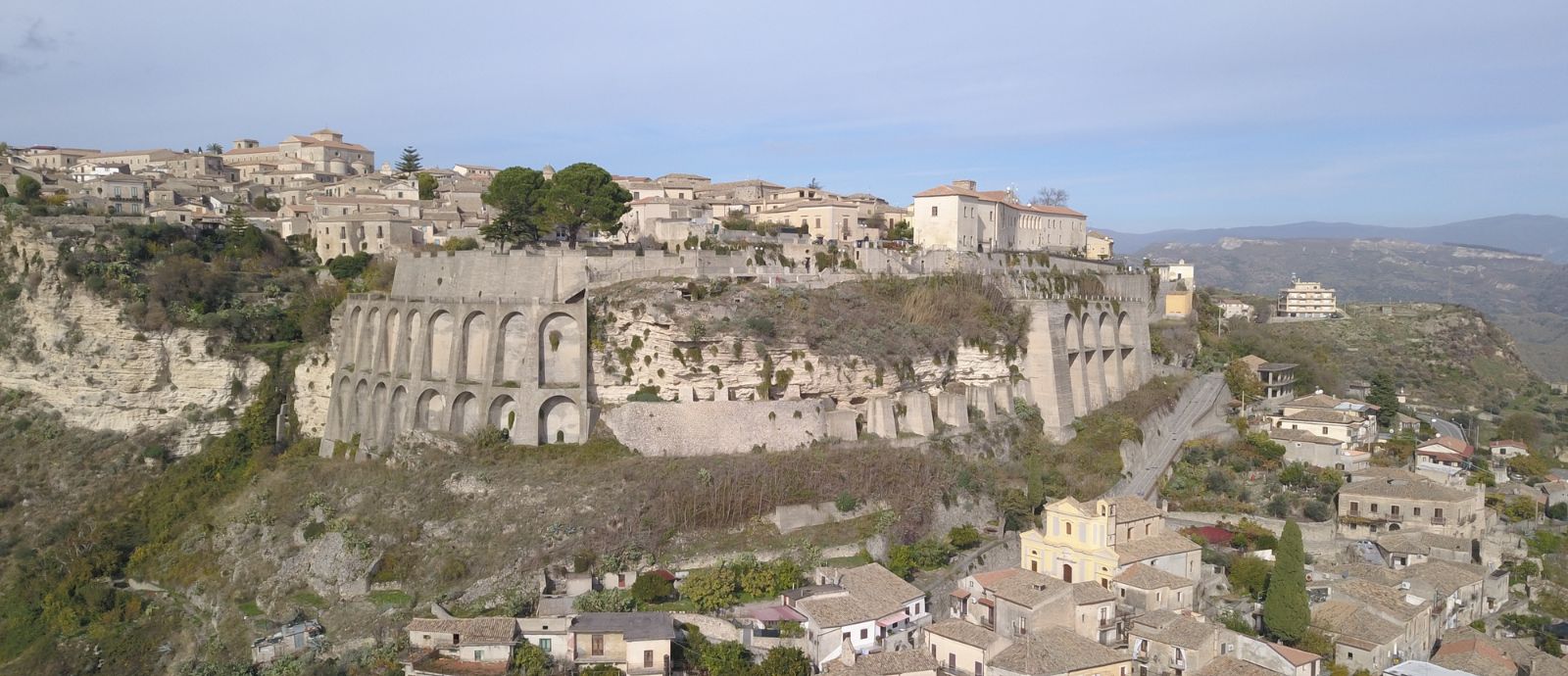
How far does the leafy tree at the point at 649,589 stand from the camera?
93.8 feet

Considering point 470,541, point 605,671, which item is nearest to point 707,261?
point 470,541

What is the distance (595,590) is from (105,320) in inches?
984

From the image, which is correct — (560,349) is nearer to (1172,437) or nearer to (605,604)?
(605,604)

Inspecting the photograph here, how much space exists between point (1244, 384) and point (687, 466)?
29.7 meters

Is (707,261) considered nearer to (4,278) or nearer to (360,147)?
(4,278)

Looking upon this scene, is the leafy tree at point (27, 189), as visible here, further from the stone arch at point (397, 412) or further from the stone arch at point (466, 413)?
the stone arch at point (466, 413)

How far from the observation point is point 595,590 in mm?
28984

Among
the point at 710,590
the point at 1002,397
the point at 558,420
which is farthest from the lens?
the point at 1002,397

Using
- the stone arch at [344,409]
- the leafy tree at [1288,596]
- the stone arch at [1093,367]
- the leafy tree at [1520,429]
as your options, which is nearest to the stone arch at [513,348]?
the stone arch at [344,409]

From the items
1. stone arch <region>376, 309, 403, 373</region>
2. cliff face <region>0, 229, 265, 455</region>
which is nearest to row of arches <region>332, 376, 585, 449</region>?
stone arch <region>376, 309, 403, 373</region>

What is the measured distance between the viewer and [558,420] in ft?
116

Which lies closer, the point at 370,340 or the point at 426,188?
the point at 370,340

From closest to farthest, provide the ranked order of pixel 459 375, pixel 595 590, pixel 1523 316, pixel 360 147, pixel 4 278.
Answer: pixel 595 590 → pixel 459 375 → pixel 4 278 → pixel 360 147 → pixel 1523 316

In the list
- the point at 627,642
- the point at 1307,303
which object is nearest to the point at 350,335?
the point at 627,642
